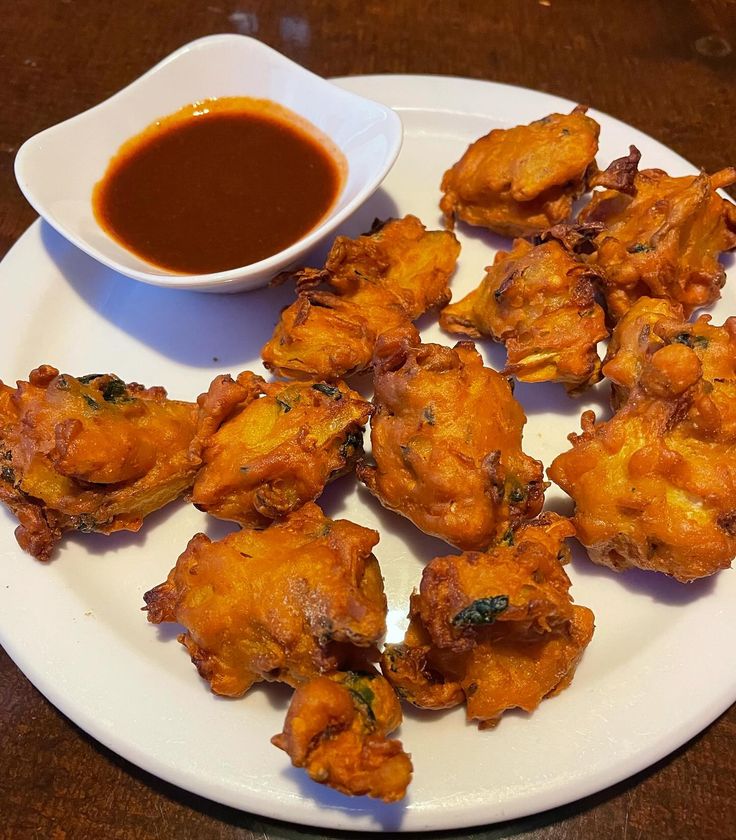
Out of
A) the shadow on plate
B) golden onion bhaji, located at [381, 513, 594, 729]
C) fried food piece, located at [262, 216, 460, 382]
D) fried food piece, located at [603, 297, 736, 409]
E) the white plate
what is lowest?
the shadow on plate

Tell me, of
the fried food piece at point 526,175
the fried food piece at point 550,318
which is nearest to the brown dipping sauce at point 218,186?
the fried food piece at point 526,175

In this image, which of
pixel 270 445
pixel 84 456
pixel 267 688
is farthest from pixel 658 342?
pixel 84 456

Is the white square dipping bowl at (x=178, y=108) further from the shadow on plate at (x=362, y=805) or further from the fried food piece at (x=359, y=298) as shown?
→ the shadow on plate at (x=362, y=805)

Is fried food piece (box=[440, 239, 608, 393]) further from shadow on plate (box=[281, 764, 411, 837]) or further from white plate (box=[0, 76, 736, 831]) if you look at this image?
shadow on plate (box=[281, 764, 411, 837])

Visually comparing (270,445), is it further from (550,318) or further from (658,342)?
(658,342)

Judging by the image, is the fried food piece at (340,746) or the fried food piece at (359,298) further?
the fried food piece at (359,298)

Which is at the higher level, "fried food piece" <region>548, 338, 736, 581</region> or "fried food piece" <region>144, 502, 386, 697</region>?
"fried food piece" <region>548, 338, 736, 581</region>

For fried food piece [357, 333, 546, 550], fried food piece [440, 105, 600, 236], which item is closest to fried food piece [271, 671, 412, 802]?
fried food piece [357, 333, 546, 550]
